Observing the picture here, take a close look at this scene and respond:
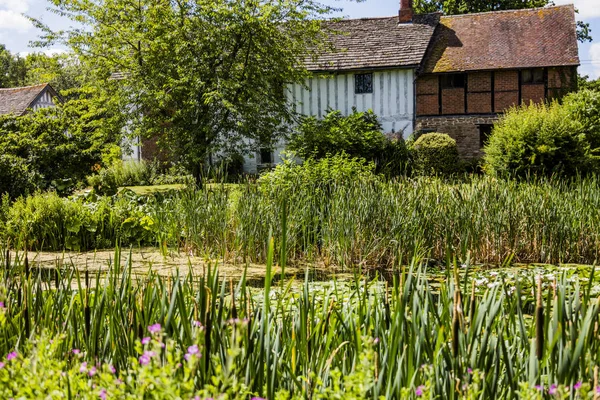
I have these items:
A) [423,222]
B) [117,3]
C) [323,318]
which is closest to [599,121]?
[423,222]

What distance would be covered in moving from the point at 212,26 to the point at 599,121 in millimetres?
10551

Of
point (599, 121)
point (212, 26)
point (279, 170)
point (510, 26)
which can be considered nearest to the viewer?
point (279, 170)

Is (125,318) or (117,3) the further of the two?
(117,3)

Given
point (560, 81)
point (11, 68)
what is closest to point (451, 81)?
point (560, 81)

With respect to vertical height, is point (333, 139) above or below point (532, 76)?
below

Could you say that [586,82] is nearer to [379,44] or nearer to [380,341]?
[379,44]

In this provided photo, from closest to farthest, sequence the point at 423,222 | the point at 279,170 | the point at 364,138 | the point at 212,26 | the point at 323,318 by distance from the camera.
A: the point at 323,318
the point at 423,222
the point at 279,170
the point at 212,26
the point at 364,138

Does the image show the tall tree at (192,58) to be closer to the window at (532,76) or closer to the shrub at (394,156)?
the shrub at (394,156)

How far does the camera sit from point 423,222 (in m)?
7.56

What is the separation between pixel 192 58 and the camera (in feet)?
48.3

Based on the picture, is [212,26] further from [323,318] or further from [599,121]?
[323,318]

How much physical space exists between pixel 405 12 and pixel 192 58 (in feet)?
42.9

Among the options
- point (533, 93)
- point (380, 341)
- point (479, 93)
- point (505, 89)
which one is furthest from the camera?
point (479, 93)

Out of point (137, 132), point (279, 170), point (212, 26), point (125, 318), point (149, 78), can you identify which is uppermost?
point (212, 26)
